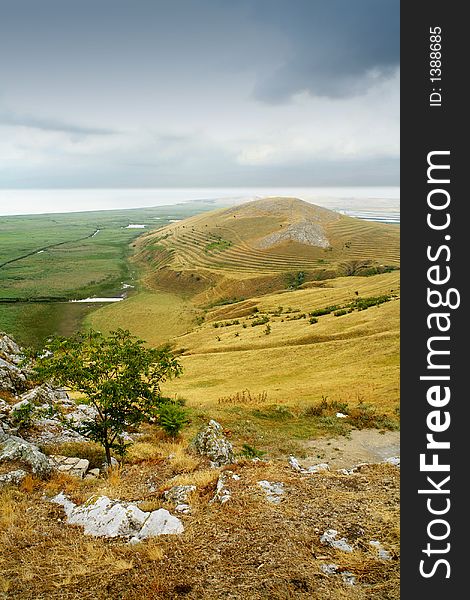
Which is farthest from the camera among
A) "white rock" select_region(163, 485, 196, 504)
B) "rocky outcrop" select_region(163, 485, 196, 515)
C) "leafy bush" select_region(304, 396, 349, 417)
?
"leafy bush" select_region(304, 396, 349, 417)

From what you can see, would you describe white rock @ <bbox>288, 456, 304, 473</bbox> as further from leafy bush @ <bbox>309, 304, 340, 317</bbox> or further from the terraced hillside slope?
the terraced hillside slope

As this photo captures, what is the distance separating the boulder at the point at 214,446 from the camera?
53.2 ft

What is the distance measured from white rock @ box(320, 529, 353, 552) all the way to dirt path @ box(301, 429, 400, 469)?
27.8ft

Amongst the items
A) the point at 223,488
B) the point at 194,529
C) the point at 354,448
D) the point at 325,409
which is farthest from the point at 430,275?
the point at 325,409

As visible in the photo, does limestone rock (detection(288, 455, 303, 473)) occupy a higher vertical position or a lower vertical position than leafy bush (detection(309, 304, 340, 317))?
lower

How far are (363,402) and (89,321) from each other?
216ft

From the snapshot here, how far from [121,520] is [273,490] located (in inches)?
193

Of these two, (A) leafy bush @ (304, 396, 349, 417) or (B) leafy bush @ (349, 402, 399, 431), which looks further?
(A) leafy bush @ (304, 396, 349, 417)

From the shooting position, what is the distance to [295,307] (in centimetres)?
7038

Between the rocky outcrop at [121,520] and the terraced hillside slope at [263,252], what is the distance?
8749 centimetres

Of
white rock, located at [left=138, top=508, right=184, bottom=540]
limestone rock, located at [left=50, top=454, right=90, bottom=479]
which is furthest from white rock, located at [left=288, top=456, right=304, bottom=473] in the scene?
limestone rock, located at [left=50, top=454, right=90, bottom=479]

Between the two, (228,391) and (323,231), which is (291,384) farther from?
(323,231)

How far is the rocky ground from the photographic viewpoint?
26.1ft

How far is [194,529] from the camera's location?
1009 cm
